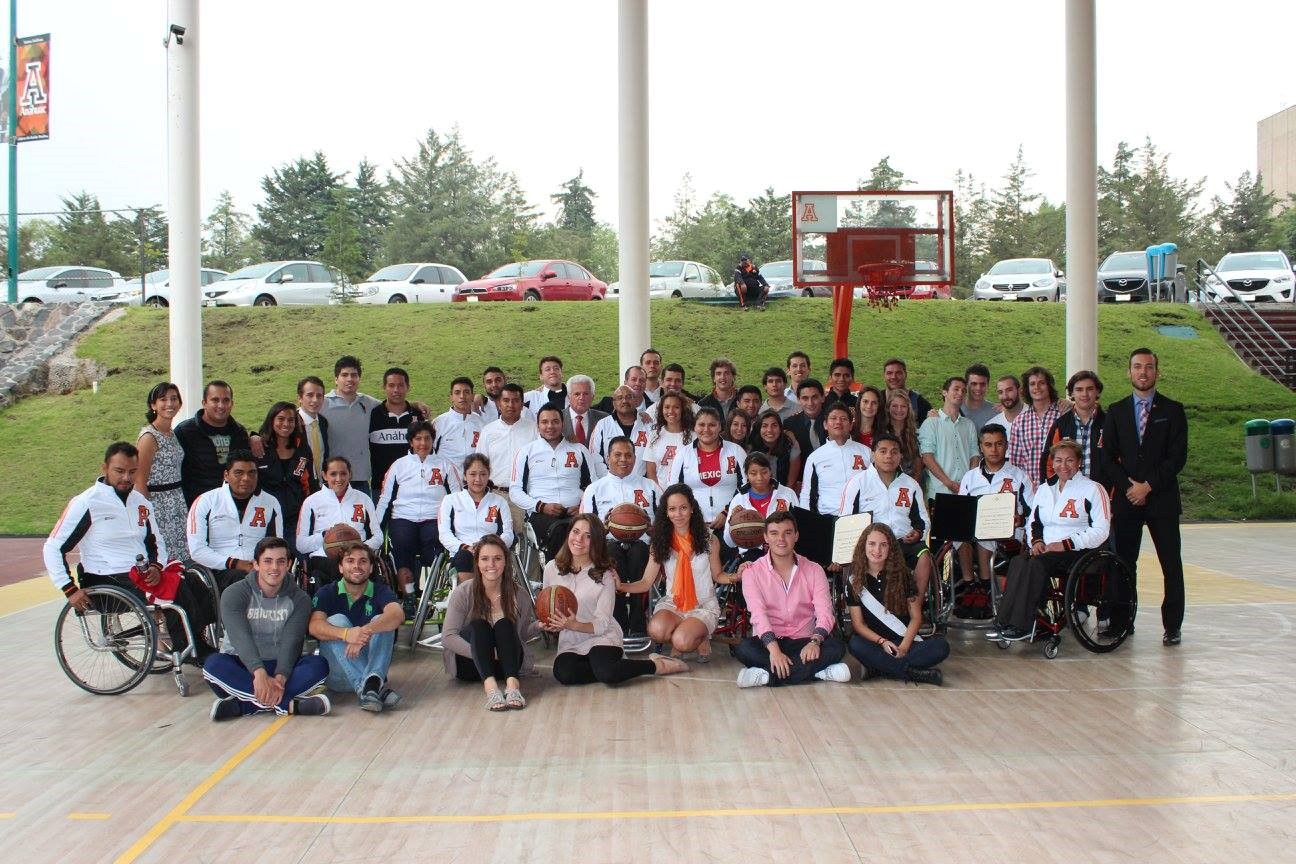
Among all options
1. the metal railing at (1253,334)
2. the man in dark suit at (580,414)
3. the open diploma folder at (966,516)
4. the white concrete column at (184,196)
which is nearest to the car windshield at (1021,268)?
the metal railing at (1253,334)

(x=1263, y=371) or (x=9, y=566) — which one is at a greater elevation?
(x=1263, y=371)

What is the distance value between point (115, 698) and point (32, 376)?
14038 millimetres

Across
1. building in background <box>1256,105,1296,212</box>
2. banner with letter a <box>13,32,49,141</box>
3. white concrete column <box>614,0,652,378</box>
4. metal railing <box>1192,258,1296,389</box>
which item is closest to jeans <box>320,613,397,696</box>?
white concrete column <box>614,0,652,378</box>

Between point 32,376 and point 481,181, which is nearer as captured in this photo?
point 32,376

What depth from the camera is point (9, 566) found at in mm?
11188

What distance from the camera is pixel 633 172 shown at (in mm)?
12070

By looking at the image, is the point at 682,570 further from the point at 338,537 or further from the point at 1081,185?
the point at 1081,185

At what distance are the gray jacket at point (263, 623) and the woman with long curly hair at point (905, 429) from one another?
3.80m

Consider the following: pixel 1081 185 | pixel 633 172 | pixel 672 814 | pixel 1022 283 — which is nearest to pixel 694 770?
pixel 672 814

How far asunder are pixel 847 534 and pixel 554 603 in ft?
5.67

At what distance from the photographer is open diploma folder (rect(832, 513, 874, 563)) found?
22.0ft

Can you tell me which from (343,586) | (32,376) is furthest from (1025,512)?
(32,376)

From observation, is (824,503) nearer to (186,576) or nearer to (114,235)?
(186,576)

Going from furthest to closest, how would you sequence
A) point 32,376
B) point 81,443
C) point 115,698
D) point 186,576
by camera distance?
point 32,376, point 81,443, point 186,576, point 115,698
